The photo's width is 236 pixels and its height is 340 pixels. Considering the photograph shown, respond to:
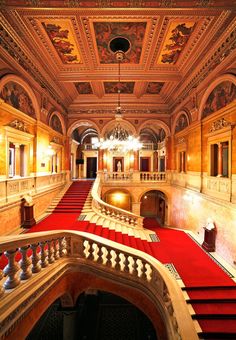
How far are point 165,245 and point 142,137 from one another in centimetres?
1524

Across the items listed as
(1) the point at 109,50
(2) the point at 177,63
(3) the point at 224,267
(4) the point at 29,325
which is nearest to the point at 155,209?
(3) the point at 224,267

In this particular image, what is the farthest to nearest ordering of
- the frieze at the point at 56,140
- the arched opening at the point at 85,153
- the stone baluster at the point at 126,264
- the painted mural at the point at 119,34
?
the arched opening at the point at 85,153
the frieze at the point at 56,140
the painted mural at the point at 119,34
the stone baluster at the point at 126,264

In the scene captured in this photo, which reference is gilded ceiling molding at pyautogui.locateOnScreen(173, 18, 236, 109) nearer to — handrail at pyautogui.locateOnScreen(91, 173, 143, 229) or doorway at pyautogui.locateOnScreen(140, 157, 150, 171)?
handrail at pyautogui.locateOnScreen(91, 173, 143, 229)

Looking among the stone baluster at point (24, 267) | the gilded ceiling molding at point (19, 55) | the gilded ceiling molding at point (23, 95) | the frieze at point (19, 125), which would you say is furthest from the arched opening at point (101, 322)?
the gilded ceiling molding at point (19, 55)

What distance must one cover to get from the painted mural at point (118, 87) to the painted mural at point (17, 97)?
192 inches

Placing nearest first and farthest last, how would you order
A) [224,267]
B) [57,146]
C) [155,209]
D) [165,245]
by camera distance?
[224,267]
[165,245]
[57,146]
[155,209]

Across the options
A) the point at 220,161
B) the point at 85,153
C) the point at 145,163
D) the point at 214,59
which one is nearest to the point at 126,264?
the point at 220,161

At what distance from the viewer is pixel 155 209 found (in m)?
19.4

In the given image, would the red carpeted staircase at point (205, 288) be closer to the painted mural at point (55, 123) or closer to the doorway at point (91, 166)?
the painted mural at point (55, 123)

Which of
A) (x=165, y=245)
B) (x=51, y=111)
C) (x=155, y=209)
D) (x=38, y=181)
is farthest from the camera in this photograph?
(x=155, y=209)

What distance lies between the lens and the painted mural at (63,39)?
6340mm

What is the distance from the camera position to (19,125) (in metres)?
7.30

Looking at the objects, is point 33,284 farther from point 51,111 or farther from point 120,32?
point 51,111

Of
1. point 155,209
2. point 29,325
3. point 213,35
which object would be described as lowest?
point 155,209
